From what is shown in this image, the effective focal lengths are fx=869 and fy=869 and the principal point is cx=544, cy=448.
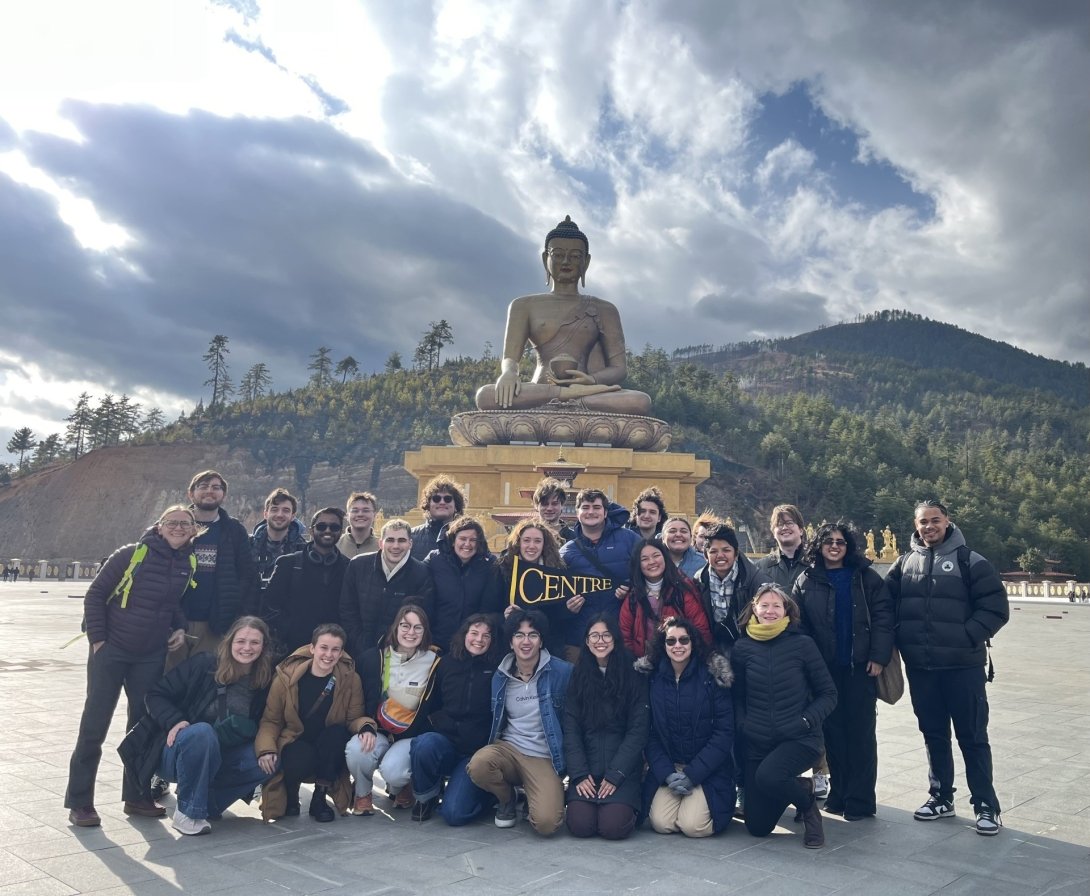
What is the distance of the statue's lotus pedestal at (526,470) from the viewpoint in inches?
486

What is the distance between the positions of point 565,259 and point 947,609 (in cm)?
1058

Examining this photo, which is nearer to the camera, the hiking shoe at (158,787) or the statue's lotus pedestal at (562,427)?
the hiking shoe at (158,787)

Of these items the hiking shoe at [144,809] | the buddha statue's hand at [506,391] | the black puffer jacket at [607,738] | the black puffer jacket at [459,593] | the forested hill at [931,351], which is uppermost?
the forested hill at [931,351]

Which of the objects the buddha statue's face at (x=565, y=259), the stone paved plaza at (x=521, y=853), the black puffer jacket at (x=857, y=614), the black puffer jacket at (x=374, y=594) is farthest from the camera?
the buddha statue's face at (x=565, y=259)

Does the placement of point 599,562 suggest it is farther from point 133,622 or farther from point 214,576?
point 133,622

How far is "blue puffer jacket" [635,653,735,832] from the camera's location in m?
3.79

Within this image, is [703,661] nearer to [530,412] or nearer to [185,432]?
[530,412]

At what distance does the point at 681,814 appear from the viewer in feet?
12.1

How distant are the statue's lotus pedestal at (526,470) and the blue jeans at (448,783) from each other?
7984 millimetres

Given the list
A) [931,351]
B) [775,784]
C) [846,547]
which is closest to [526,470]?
[846,547]

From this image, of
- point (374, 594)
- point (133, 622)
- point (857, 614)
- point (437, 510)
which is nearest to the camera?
point (133, 622)

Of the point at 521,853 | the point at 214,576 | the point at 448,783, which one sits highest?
the point at 214,576

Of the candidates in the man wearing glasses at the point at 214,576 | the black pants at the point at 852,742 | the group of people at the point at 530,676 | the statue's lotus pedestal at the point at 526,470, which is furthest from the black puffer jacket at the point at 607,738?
the statue's lotus pedestal at the point at 526,470

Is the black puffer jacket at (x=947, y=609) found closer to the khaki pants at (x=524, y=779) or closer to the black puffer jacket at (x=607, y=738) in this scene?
the black puffer jacket at (x=607, y=738)
